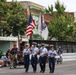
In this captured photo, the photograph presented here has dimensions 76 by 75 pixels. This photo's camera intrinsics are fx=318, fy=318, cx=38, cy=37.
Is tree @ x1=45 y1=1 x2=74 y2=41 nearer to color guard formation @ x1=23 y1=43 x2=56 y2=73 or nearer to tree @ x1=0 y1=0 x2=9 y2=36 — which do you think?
tree @ x1=0 y1=0 x2=9 y2=36

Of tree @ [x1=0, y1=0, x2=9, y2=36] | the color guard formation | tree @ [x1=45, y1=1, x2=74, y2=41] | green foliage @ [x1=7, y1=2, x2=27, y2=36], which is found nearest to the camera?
the color guard formation

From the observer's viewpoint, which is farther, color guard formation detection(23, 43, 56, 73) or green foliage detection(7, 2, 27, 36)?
green foliage detection(7, 2, 27, 36)

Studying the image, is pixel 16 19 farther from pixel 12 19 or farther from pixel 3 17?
pixel 3 17

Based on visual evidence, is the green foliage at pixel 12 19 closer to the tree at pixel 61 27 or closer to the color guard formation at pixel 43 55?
the tree at pixel 61 27

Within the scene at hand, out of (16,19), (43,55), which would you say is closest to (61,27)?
(16,19)

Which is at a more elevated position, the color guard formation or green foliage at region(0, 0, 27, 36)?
green foliage at region(0, 0, 27, 36)

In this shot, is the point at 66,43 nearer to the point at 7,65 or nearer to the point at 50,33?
the point at 50,33

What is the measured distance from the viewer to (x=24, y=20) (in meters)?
40.8

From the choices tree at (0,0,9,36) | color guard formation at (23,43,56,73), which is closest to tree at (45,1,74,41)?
tree at (0,0,9,36)

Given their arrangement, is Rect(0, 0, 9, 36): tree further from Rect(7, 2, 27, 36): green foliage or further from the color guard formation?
the color guard formation

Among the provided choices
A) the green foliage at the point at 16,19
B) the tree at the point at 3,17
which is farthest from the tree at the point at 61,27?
the tree at the point at 3,17

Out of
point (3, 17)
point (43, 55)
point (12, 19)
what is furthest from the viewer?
point (3, 17)

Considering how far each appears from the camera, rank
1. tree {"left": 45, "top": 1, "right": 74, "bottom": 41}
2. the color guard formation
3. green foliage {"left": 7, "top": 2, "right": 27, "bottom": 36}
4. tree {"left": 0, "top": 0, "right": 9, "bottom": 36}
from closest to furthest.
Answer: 1. the color guard formation
2. green foliage {"left": 7, "top": 2, "right": 27, "bottom": 36}
3. tree {"left": 0, "top": 0, "right": 9, "bottom": 36}
4. tree {"left": 45, "top": 1, "right": 74, "bottom": 41}

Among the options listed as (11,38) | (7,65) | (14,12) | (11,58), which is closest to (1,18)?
(14,12)
